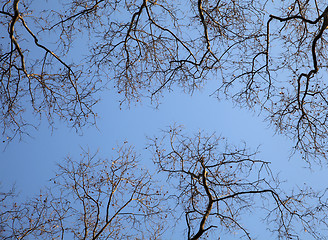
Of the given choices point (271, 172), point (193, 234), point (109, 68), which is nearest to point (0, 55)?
point (109, 68)

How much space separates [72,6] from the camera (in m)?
5.91

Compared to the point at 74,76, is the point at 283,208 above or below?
below

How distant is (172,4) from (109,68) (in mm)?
1536

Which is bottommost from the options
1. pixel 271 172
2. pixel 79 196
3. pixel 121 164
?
pixel 271 172

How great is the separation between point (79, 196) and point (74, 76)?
10.8 ft

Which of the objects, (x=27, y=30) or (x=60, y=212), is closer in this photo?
(x=27, y=30)

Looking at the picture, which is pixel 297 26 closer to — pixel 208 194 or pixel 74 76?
pixel 208 194

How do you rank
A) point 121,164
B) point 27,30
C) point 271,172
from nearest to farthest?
point 27,30
point 271,172
point 121,164

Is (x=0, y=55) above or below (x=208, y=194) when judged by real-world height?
above

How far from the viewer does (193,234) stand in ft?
18.6

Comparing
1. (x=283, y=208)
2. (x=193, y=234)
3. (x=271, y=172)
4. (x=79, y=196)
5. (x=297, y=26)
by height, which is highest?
(x=297, y=26)

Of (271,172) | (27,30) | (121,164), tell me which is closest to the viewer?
(27,30)

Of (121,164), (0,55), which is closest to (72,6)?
(0,55)

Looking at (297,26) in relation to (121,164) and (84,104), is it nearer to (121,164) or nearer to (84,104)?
(84,104)
